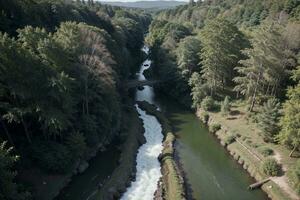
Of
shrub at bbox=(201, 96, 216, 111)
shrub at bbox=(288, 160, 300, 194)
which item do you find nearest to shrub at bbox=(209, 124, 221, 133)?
shrub at bbox=(201, 96, 216, 111)

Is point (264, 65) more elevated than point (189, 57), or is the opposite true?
point (264, 65)

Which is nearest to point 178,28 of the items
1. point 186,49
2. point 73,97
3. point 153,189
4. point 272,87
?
point 186,49

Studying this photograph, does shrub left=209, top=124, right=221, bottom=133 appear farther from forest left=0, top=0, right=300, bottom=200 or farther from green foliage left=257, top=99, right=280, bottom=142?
green foliage left=257, top=99, right=280, bottom=142

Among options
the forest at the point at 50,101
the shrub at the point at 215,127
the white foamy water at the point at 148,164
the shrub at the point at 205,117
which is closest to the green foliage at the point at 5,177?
the forest at the point at 50,101

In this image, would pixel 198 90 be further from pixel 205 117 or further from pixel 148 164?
pixel 148 164

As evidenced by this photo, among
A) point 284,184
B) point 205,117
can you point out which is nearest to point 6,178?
point 284,184

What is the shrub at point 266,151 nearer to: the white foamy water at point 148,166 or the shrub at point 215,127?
the shrub at point 215,127
